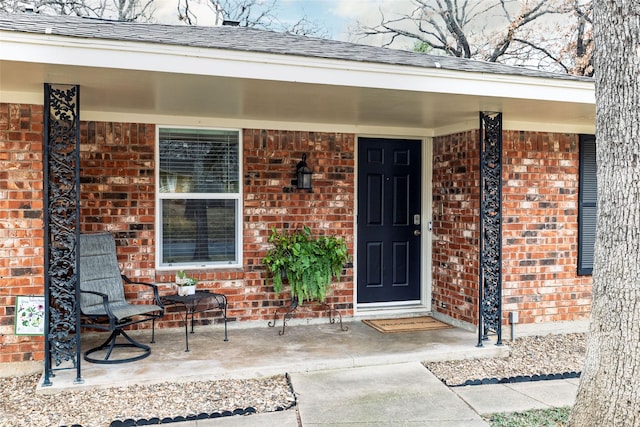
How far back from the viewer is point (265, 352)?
4.74 meters

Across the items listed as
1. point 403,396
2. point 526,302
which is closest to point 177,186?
point 403,396

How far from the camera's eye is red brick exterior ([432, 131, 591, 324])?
5.59 metres

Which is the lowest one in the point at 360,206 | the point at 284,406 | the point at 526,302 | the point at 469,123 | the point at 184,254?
the point at 284,406

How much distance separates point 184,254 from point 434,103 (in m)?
2.98

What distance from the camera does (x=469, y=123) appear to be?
554 centimetres

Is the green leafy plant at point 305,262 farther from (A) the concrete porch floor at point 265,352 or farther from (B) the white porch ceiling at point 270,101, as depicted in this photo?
(B) the white porch ceiling at point 270,101

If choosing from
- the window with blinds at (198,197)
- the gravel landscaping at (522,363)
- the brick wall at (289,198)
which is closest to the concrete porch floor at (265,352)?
the gravel landscaping at (522,363)

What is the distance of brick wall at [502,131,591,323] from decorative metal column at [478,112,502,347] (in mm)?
671

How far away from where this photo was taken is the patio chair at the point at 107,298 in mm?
4418

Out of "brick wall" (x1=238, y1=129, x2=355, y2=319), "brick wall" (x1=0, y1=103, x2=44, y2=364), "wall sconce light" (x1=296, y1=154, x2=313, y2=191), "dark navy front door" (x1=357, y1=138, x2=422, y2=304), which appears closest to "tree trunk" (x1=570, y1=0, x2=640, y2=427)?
"wall sconce light" (x1=296, y1=154, x2=313, y2=191)

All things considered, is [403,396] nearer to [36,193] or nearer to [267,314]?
[267,314]

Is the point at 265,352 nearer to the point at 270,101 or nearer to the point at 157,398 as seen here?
the point at 157,398

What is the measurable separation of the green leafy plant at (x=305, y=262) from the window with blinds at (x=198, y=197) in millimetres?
477

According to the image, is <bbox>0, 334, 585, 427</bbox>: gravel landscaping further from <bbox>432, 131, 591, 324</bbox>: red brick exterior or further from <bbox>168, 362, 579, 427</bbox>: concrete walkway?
<bbox>432, 131, 591, 324</bbox>: red brick exterior
